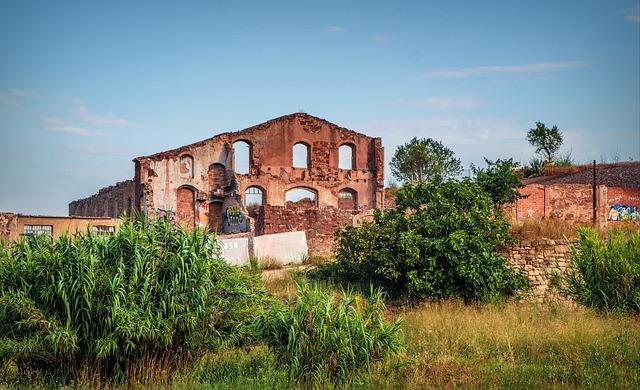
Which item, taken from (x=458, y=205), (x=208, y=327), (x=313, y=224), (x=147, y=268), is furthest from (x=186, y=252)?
(x=313, y=224)

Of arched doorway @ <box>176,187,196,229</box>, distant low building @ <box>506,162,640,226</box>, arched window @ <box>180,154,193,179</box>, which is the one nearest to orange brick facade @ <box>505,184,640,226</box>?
distant low building @ <box>506,162,640,226</box>

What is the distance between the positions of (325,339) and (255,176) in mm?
26168

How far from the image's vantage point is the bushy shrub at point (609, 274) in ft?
41.8

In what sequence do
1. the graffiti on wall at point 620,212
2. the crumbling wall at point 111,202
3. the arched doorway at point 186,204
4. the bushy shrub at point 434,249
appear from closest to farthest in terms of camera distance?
the bushy shrub at point 434,249
the graffiti on wall at point 620,212
the arched doorway at point 186,204
the crumbling wall at point 111,202

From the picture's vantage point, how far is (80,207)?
44.9 metres

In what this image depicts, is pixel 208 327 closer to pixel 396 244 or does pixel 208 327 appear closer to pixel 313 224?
pixel 396 244

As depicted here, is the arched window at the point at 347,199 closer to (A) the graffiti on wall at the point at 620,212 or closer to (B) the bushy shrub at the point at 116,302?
(A) the graffiti on wall at the point at 620,212

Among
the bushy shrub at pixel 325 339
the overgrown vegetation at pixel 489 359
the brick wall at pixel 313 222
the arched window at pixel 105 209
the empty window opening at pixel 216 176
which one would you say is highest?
the empty window opening at pixel 216 176

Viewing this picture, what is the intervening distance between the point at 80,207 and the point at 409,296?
113ft

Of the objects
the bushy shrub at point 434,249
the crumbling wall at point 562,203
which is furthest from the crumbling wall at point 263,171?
the bushy shrub at point 434,249

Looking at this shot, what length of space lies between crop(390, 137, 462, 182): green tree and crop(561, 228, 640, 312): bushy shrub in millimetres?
30147

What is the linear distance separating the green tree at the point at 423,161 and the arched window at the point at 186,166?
15.9m

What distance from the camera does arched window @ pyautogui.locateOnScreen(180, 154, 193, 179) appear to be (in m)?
33.2

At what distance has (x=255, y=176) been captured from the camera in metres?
34.2
